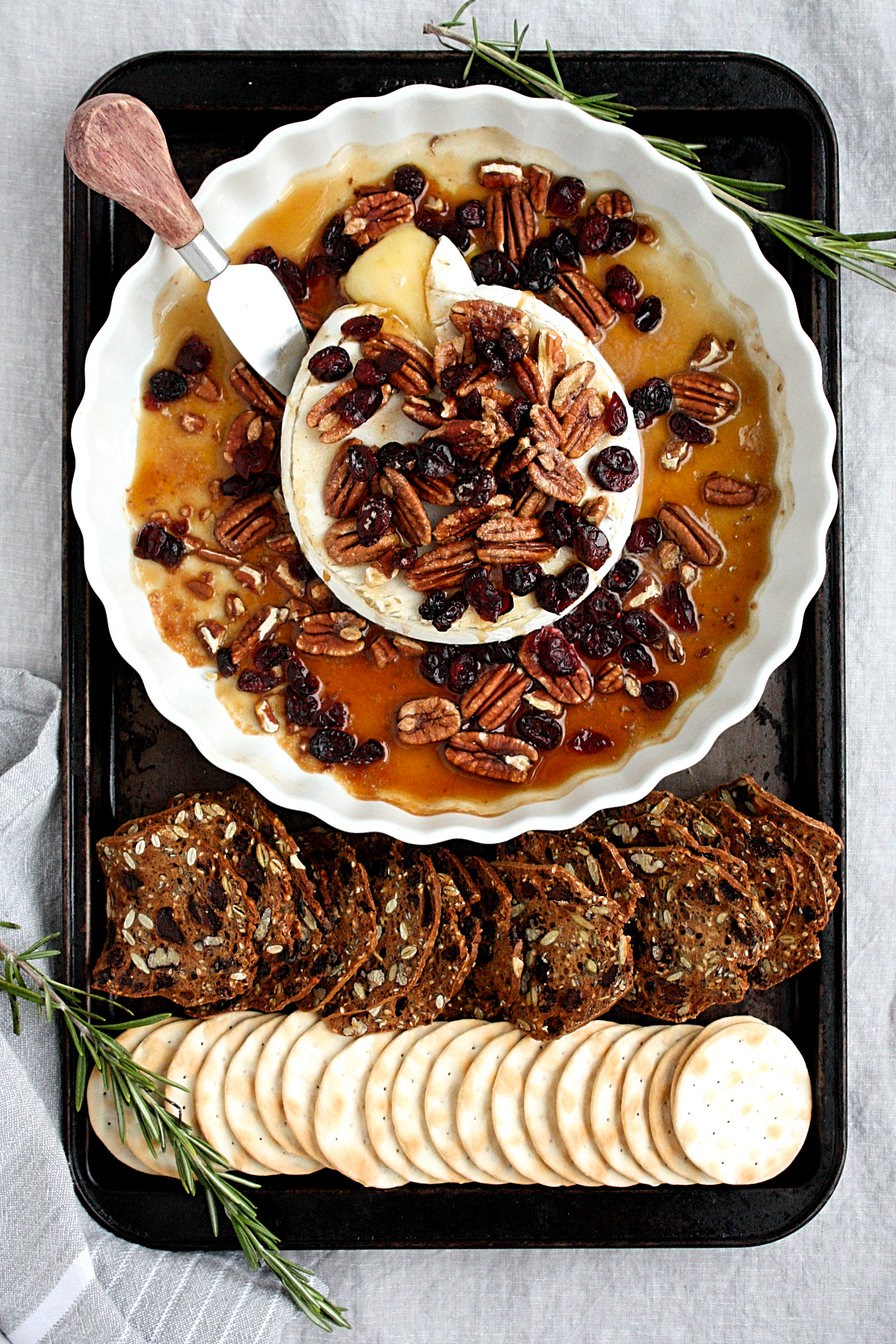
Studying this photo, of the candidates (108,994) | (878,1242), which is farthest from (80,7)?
(878,1242)

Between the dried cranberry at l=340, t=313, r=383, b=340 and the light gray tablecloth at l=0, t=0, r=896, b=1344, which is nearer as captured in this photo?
the dried cranberry at l=340, t=313, r=383, b=340

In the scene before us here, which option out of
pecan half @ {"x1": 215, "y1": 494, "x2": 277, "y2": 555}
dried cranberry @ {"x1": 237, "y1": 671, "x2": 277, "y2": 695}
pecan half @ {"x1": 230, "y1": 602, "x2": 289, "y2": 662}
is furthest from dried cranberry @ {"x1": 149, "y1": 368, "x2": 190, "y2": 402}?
dried cranberry @ {"x1": 237, "y1": 671, "x2": 277, "y2": 695}

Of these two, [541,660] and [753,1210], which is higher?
[541,660]

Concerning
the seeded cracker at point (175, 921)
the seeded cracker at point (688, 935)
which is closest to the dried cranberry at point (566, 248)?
the seeded cracker at point (688, 935)

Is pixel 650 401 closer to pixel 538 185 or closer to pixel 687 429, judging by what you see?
pixel 687 429

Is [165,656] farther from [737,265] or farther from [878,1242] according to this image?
[878,1242]

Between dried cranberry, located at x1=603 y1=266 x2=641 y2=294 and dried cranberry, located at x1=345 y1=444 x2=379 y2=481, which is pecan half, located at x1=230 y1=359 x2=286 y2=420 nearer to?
dried cranberry, located at x1=345 y1=444 x2=379 y2=481

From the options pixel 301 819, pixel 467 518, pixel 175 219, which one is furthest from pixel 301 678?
pixel 175 219
